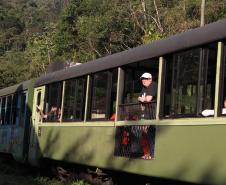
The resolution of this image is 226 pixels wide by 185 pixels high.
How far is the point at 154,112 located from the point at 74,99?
3.58 m

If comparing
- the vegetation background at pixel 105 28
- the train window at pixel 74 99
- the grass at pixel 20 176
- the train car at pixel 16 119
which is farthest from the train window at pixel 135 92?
the vegetation background at pixel 105 28

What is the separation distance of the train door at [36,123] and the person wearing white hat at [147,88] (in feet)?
18.5

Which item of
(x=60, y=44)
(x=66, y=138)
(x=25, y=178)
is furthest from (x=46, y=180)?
(x=60, y=44)

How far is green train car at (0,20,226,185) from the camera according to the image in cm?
704

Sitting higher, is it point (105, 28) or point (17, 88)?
point (105, 28)

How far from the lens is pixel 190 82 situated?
7652mm

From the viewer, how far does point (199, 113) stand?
7332mm

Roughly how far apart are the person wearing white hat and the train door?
5631 mm

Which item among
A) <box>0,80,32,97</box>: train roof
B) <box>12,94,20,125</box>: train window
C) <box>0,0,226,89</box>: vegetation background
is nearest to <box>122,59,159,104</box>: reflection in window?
<box>0,80,32,97</box>: train roof

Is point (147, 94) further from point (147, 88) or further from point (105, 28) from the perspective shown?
point (105, 28)

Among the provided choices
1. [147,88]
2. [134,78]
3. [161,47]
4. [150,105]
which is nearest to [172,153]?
[150,105]

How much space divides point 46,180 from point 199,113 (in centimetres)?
690

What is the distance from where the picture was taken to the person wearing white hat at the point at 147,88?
8.68 metres

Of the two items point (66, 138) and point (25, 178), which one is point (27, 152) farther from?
point (66, 138)
